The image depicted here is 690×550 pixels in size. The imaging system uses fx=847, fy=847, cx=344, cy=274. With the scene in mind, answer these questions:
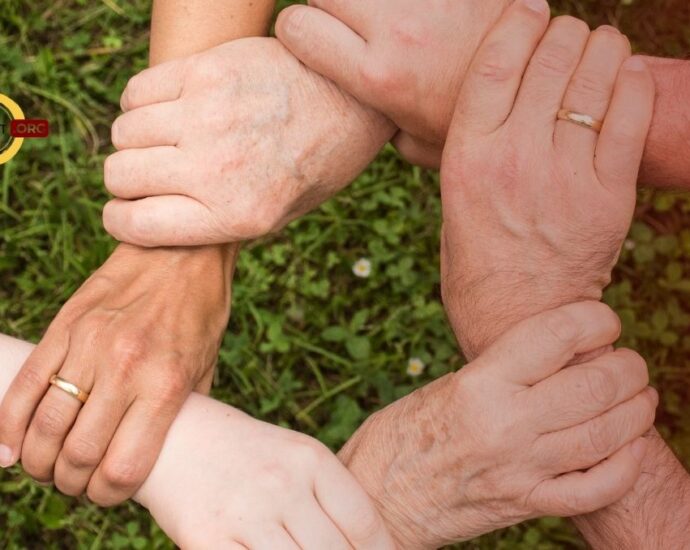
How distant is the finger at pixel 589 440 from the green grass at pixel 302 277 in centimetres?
110

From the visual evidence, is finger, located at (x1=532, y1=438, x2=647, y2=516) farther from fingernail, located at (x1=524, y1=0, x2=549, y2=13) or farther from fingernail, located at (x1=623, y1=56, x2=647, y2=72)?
fingernail, located at (x1=524, y1=0, x2=549, y2=13)

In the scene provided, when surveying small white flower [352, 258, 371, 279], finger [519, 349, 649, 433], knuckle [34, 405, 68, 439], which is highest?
finger [519, 349, 649, 433]

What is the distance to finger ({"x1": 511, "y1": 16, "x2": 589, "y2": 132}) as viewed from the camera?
72.7 inches

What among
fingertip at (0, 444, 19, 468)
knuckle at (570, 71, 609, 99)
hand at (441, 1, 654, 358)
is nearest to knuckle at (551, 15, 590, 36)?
hand at (441, 1, 654, 358)

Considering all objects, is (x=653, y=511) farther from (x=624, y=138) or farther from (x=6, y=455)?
(x=6, y=455)

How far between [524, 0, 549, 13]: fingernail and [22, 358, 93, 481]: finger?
1.28 metres

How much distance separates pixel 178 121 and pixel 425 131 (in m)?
0.60

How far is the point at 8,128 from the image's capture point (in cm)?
307

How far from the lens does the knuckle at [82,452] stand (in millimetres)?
1811

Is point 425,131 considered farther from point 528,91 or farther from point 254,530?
point 254,530

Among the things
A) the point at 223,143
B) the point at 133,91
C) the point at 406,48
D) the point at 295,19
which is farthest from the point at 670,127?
the point at 133,91

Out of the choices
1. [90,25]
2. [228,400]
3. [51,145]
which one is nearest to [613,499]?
[228,400]

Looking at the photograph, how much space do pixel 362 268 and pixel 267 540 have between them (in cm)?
141

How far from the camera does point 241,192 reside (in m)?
1.99
